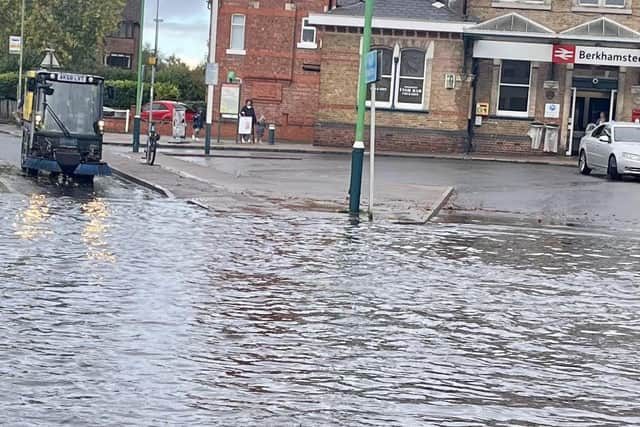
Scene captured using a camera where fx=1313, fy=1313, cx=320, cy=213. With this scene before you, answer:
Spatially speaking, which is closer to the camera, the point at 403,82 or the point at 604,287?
the point at 604,287

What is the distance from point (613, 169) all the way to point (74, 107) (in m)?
14.6

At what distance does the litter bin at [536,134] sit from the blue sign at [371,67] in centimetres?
2690

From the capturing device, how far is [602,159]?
35.6 metres

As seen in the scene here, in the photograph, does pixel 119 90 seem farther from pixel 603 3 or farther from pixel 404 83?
pixel 603 3

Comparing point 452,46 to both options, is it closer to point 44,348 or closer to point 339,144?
point 339,144

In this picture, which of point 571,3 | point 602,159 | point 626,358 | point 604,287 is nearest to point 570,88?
point 571,3

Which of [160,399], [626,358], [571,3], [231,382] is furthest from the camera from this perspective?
[571,3]

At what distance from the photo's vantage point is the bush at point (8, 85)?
6369cm

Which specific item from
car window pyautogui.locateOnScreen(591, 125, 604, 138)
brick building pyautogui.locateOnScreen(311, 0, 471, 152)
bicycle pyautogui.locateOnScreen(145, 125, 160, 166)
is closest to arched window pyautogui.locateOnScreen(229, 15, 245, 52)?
brick building pyautogui.locateOnScreen(311, 0, 471, 152)

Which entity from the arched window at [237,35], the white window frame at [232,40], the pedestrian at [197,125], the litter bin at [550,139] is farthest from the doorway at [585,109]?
the arched window at [237,35]

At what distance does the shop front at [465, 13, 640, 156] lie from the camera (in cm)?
4700

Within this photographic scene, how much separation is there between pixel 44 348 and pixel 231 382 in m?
1.69

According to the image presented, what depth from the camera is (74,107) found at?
27.9 metres

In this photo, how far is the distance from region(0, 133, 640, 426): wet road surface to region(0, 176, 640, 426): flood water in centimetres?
2
